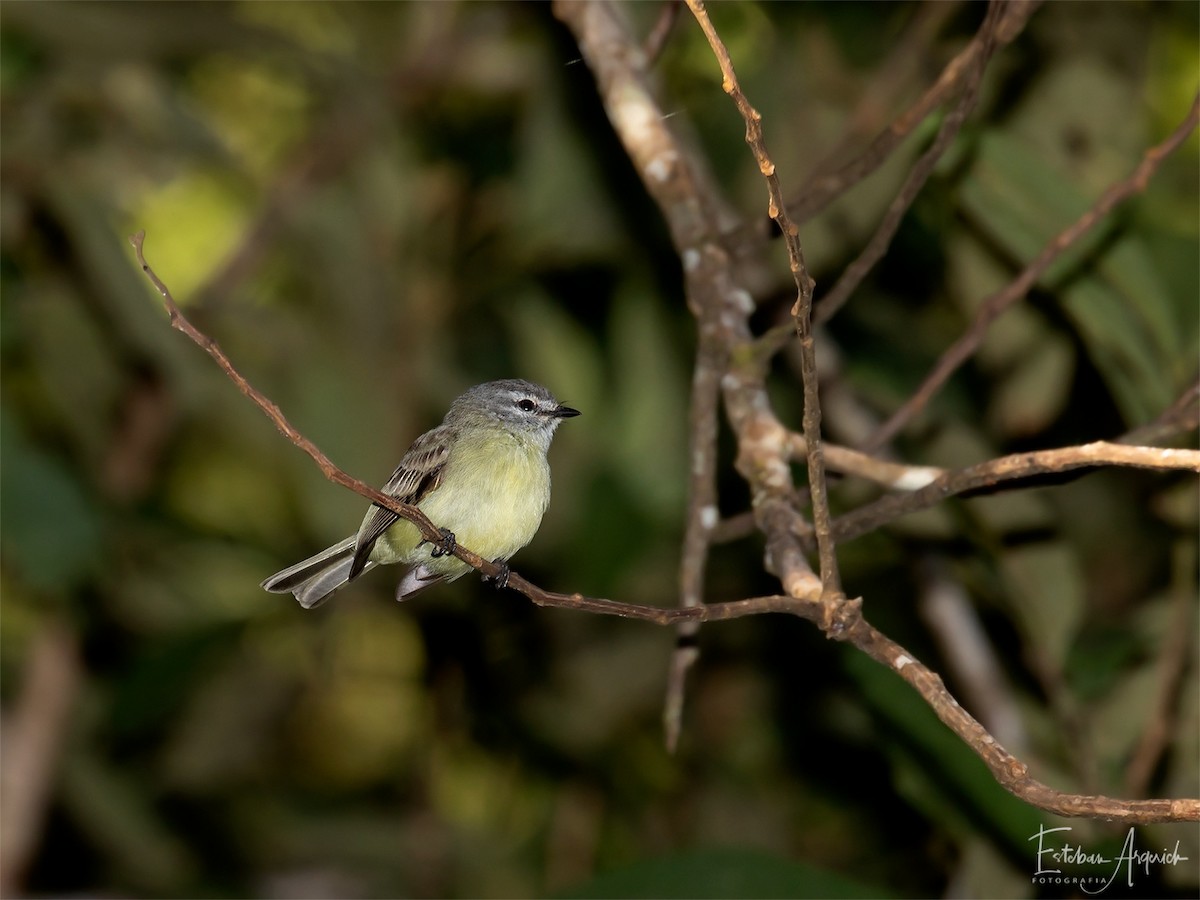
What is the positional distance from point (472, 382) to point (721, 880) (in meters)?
3.21

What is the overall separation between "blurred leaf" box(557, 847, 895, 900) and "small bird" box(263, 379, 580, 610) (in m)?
1.02

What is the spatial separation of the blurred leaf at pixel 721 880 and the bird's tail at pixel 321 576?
3.92 feet

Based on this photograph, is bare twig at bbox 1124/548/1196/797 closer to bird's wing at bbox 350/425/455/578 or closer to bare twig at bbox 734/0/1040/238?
bare twig at bbox 734/0/1040/238

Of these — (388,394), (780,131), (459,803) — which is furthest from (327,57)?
(459,803)

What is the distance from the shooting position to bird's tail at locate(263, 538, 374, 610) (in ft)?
12.5

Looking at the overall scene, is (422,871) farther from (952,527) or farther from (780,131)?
(780,131)

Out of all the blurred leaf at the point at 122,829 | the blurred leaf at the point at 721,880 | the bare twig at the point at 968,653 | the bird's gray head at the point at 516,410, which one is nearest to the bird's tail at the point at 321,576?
the bird's gray head at the point at 516,410

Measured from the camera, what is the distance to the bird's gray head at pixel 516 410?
4.34 metres

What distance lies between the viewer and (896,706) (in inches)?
151

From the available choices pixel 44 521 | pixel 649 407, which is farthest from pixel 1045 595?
pixel 44 521

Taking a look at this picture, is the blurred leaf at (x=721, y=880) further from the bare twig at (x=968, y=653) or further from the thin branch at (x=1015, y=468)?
the thin branch at (x=1015, y=468)

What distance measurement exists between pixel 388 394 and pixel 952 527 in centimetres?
272

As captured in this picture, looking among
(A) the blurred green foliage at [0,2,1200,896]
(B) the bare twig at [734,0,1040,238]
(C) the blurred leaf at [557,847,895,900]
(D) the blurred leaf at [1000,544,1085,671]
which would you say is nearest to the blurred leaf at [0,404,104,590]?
(A) the blurred green foliage at [0,2,1200,896]

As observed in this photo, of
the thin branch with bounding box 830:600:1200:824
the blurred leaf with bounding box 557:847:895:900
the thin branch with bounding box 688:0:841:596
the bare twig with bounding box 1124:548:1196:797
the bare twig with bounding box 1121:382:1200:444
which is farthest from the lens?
the bare twig with bounding box 1124:548:1196:797
